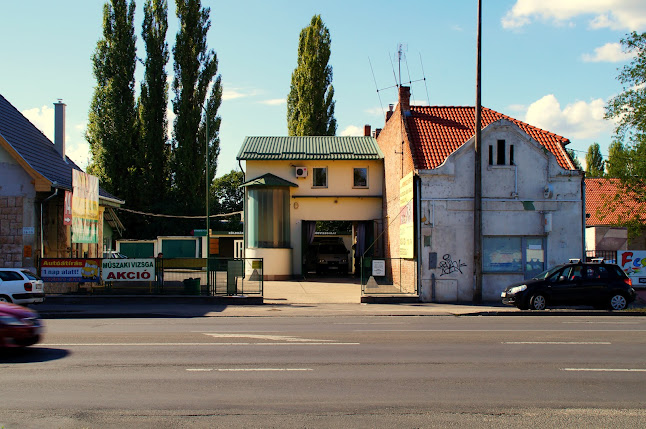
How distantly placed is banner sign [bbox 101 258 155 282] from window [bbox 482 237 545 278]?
1300cm

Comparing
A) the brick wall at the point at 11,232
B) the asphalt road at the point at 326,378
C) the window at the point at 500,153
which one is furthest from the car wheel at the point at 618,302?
the brick wall at the point at 11,232

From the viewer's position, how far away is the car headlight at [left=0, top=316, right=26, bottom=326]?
1059 cm

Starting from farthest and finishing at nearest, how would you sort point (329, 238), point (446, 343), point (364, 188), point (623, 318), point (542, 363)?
point (329, 238), point (364, 188), point (623, 318), point (446, 343), point (542, 363)

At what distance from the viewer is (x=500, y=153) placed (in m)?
24.0

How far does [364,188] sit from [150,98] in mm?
21580

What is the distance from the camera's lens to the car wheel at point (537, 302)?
2036 cm

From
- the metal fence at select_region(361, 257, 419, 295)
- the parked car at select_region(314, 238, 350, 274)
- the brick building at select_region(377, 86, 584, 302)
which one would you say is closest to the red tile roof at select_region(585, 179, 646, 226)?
the brick building at select_region(377, 86, 584, 302)

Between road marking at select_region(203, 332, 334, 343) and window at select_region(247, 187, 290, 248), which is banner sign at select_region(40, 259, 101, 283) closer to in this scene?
road marking at select_region(203, 332, 334, 343)

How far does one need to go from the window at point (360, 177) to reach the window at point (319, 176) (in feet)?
5.86

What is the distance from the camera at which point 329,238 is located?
41312mm

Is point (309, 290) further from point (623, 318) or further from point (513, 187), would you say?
point (623, 318)

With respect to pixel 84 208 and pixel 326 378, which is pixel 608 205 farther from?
pixel 326 378

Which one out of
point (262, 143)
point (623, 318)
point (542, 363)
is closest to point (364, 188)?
point (262, 143)

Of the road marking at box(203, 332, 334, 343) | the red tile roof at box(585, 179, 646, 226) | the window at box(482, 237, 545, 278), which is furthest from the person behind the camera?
the red tile roof at box(585, 179, 646, 226)
